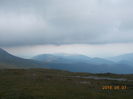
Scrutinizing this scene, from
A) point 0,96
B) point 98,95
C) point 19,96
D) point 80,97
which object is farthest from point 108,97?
point 0,96

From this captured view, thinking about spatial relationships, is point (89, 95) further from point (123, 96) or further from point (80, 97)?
point (123, 96)

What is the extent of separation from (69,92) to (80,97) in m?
4.95

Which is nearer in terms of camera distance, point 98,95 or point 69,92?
point 98,95

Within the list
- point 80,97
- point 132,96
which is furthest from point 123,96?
point 80,97

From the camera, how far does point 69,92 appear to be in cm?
4122

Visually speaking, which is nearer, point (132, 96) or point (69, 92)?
point (132, 96)

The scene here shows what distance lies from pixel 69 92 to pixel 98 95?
18.0ft

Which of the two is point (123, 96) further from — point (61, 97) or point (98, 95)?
point (61, 97)

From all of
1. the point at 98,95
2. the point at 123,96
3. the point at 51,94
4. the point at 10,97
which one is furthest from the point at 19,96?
the point at 123,96

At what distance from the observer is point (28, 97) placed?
37.0 meters

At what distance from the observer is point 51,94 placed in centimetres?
3912

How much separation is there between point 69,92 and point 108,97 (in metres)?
7.28

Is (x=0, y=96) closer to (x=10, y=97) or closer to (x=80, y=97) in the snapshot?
(x=10, y=97)

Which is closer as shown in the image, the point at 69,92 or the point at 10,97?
the point at 10,97
